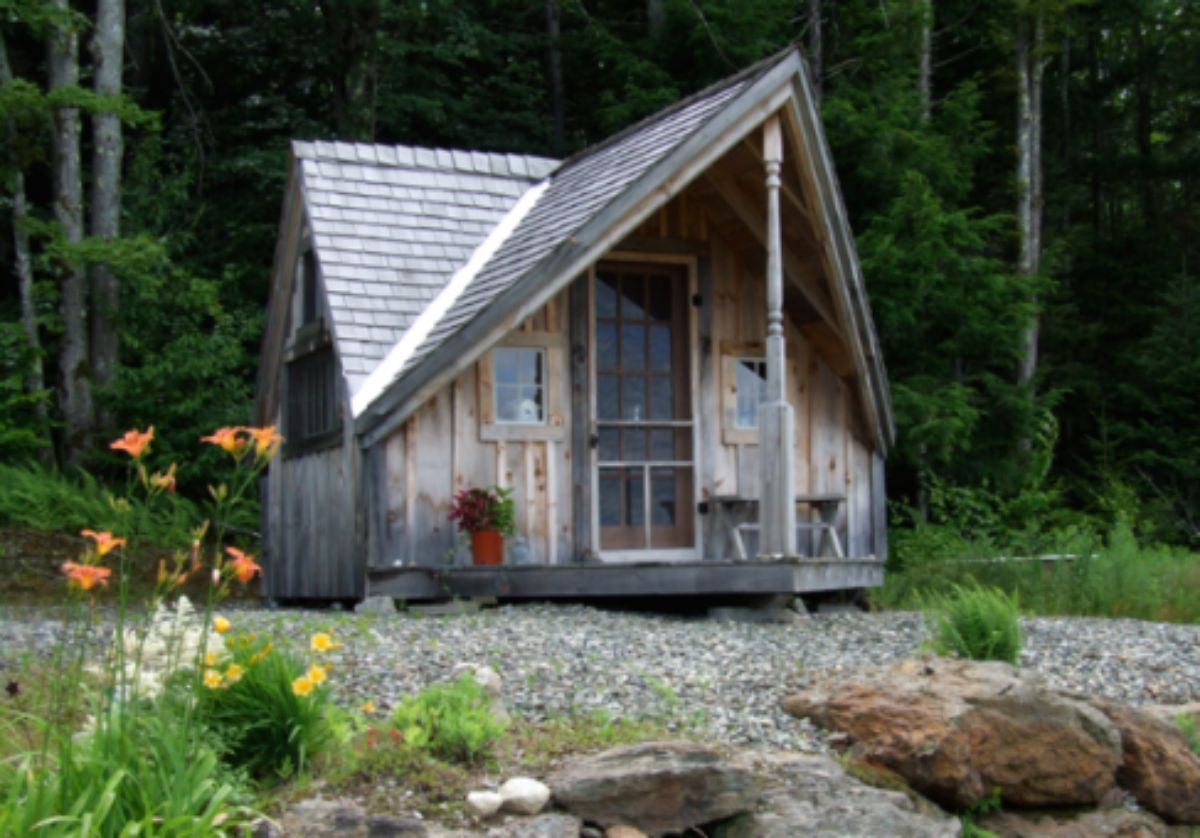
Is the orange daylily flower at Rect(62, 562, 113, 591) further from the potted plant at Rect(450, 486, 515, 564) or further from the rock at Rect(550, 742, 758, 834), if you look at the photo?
the potted plant at Rect(450, 486, 515, 564)

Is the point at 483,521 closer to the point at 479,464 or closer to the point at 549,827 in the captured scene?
the point at 479,464

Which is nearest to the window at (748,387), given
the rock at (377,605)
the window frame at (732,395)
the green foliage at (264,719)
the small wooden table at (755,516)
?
the window frame at (732,395)

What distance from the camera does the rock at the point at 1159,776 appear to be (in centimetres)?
713

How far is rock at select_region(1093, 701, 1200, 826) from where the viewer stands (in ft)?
23.4

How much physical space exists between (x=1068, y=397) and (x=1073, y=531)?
976 cm

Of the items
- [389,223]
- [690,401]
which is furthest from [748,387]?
[389,223]

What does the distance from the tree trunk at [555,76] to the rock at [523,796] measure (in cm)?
1979

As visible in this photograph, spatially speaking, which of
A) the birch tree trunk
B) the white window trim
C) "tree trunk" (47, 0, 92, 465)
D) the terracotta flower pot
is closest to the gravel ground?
the terracotta flower pot

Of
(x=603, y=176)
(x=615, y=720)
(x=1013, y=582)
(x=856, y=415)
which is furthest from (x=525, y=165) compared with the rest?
(x=615, y=720)

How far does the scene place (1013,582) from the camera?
46.0ft

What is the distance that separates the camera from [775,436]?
1087 cm

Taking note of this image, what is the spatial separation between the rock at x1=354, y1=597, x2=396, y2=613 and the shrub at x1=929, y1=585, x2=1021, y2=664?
4.16 meters

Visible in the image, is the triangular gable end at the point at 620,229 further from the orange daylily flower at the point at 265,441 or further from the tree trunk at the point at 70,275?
the tree trunk at the point at 70,275

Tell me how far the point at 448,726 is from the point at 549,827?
22.7 inches
